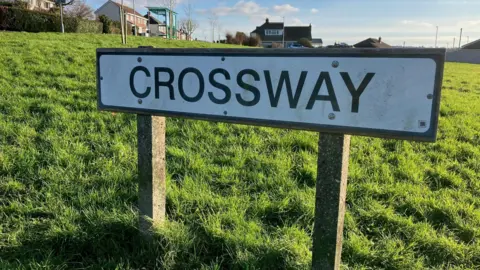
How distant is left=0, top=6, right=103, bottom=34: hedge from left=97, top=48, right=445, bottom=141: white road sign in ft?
62.8

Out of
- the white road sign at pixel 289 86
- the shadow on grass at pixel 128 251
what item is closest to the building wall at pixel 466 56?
the shadow on grass at pixel 128 251

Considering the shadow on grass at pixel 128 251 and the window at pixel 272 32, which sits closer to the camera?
the shadow on grass at pixel 128 251

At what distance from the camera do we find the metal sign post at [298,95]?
1.44 m

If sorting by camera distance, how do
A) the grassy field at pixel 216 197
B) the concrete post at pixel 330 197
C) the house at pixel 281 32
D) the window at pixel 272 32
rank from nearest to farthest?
the concrete post at pixel 330 197 < the grassy field at pixel 216 197 < the house at pixel 281 32 < the window at pixel 272 32

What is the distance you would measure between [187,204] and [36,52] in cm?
682

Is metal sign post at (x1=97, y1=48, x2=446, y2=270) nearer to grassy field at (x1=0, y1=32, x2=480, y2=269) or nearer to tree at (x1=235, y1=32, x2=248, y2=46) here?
grassy field at (x1=0, y1=32, x2=480, y2=269)

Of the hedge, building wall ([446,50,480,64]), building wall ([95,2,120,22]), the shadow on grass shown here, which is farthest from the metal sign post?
building wall ([95,2,120,22])

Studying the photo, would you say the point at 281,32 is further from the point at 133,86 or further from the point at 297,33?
the point at 133,86

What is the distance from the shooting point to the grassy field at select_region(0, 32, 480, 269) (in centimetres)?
219

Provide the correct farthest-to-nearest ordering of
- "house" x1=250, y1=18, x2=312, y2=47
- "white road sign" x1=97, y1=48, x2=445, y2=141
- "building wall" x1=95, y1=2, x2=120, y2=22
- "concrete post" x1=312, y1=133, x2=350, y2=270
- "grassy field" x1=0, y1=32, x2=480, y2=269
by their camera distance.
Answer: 1. "house" x1=250, y1=18, x2=312, y2=47
2. "building wall" x1=95, y1=2, x2=120, y2=22
3. "grassy field" x1=0, y1=32, x2=480, y2=269
4. "concrete post" x1=312, y1=133, x2=350, y2=270
5. "white road sign" x1=97, y1=48, x2=445, y2=141

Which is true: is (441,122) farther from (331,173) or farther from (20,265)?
(20,265)

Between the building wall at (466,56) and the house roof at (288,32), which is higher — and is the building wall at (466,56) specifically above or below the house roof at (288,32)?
below

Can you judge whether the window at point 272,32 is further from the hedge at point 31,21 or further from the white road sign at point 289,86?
the white road sign at point 289,86

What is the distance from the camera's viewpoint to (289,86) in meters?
1.66
